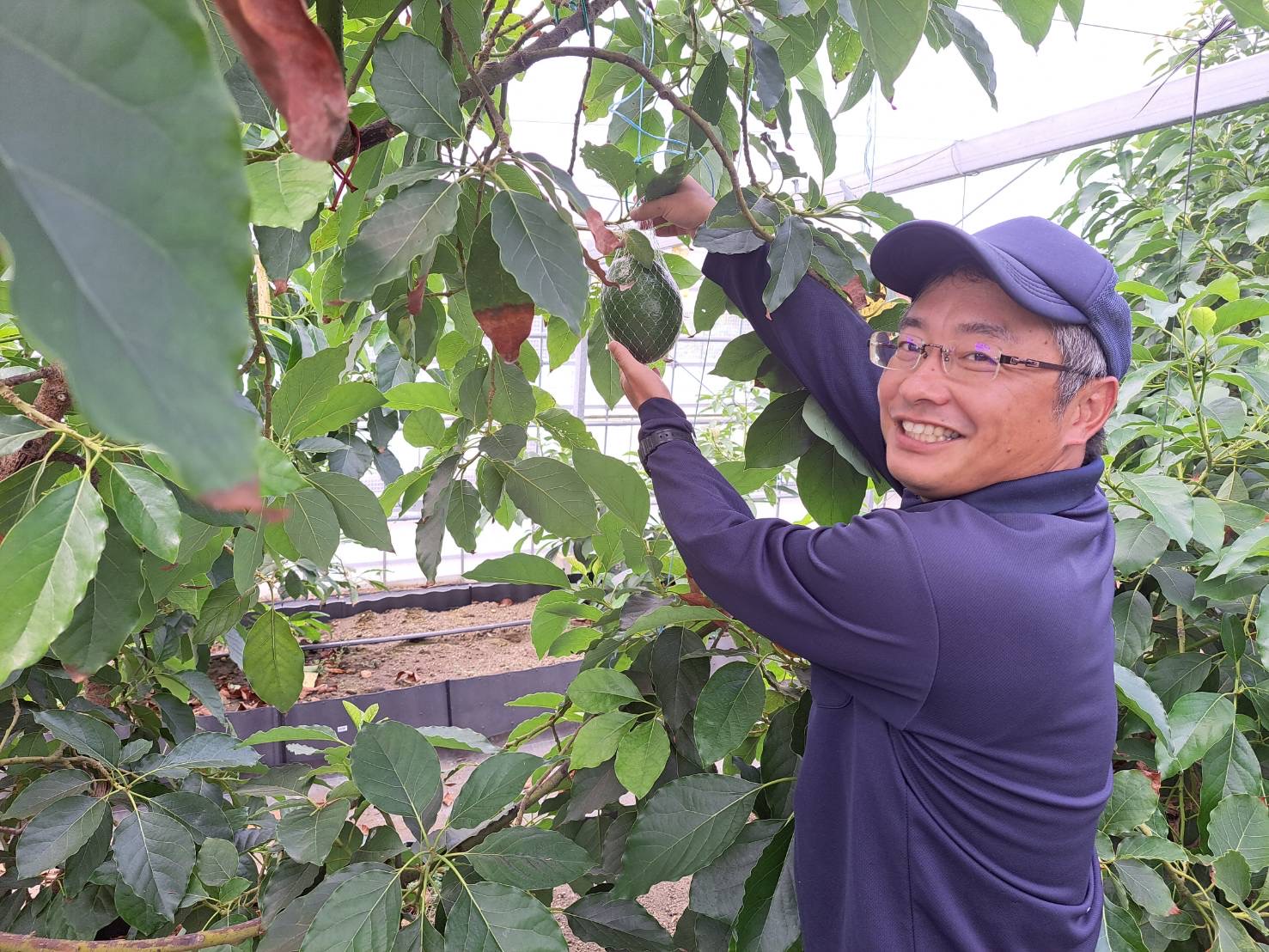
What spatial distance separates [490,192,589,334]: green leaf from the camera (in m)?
0.54

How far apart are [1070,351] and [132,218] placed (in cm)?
90

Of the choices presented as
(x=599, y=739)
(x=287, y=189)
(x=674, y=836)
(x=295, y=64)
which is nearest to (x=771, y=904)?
(x=674, y=836)

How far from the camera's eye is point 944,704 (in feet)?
2.62

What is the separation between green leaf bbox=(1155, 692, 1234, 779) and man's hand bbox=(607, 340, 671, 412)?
0.73 metres

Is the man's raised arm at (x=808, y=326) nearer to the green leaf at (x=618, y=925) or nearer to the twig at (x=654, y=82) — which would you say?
the twig at (x=654, y=82)

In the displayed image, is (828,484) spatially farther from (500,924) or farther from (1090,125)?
(1090,125)

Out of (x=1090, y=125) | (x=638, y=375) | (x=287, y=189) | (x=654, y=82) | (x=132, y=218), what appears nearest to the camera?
(x=132, y=218)

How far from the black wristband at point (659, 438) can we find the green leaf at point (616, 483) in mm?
37

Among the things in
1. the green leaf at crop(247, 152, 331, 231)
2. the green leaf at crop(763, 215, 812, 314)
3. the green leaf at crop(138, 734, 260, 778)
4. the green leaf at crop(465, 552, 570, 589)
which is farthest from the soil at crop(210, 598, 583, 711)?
the green leaf at crop(247, 152, 331, 231)

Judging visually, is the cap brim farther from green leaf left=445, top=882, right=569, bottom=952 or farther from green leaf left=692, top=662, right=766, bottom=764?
green leaf left=445, top=882, right=569, bottom=952

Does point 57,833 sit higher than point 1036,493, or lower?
lower

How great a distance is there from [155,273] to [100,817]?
1.00 metres

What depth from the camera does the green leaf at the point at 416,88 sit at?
592mm

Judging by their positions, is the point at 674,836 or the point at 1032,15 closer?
the point at 1032,15
